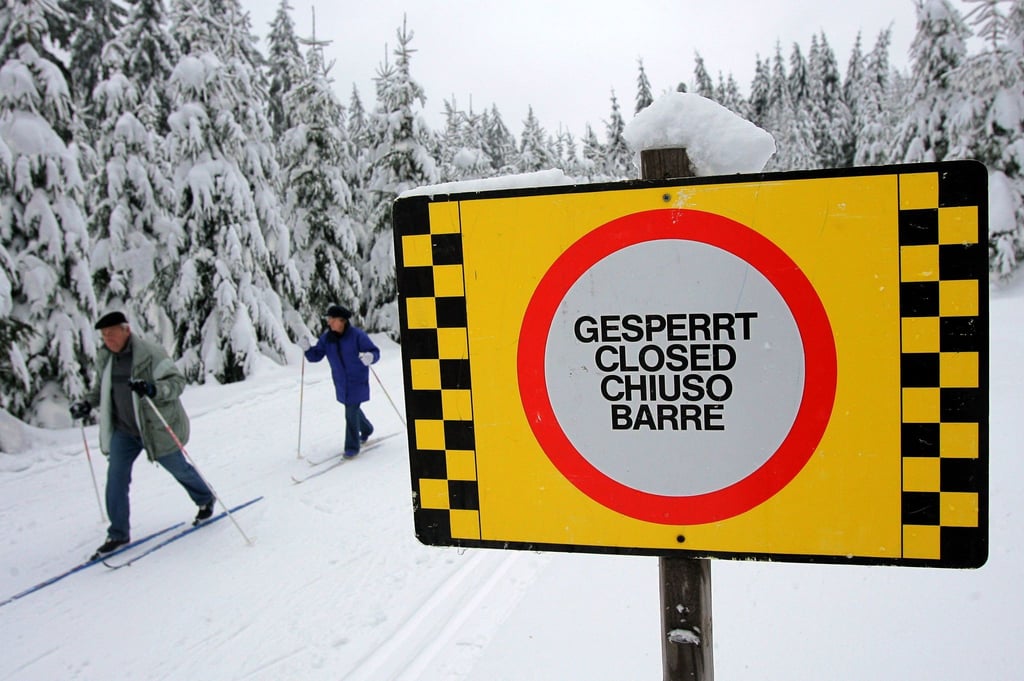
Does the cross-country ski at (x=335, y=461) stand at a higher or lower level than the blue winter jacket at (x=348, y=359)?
lower

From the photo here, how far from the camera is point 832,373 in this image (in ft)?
4.58

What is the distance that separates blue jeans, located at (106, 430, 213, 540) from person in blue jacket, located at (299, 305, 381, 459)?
2.16 metres

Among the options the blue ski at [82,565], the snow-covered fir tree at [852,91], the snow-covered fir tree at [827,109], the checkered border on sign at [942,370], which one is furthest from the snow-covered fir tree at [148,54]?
the snow-covered fir tree at [852,91]

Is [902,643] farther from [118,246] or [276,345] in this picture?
[118,246]

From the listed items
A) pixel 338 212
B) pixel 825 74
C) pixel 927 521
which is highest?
pixel 825 74

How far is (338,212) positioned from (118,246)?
8.13 m

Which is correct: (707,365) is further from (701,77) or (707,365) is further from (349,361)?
(701,77)

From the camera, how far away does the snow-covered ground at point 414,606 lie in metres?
3.33

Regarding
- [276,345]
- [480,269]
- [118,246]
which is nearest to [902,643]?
[480,269]

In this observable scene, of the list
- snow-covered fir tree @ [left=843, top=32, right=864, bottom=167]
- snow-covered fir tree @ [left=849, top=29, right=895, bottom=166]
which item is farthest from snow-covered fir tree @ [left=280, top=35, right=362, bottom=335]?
snow-covered fir tree @ [left=843, top=32, right=864, bottom=167]

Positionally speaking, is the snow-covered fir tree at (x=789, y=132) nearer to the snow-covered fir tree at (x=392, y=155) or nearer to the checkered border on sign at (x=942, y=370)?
the snow-covered fir tree at (x=392, y=155)

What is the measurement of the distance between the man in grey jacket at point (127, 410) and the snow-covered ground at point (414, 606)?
2.17 ft

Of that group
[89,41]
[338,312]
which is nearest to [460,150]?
[89,41]

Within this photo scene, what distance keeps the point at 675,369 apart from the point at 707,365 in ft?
0.24
